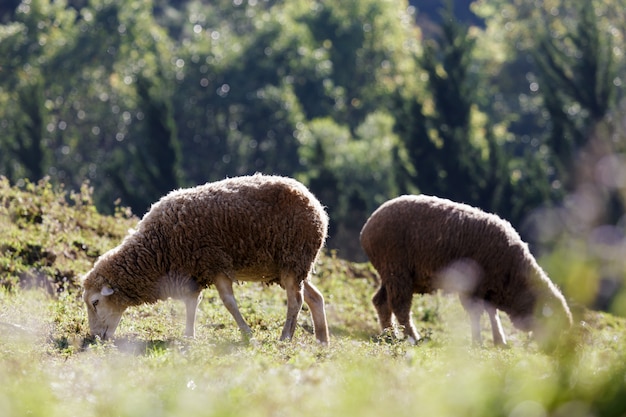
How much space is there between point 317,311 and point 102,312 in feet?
7.27

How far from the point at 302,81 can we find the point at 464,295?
42.2m

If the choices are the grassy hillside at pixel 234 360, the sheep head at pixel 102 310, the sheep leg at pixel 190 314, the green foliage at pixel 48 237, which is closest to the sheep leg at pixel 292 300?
the grassy hillside at pixel 234 360

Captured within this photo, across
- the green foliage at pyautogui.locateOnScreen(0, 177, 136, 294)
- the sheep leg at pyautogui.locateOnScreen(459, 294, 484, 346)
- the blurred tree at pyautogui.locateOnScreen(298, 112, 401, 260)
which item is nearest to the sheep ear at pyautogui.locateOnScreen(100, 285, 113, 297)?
the green foliage at pyautogui.locateOnScreen(0, 177, 136, 294)

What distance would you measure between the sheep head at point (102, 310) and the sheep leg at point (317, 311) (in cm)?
194

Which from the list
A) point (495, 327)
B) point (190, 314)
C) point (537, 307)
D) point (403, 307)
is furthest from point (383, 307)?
point (190, 314)

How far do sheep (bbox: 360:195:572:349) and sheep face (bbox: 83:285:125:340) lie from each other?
3436mm

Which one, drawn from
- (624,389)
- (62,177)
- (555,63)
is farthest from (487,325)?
(62,177)

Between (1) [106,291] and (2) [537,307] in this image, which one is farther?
(2) [537,307]

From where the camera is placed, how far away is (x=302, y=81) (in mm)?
53812

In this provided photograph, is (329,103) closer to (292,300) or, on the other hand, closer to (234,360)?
(292,300)

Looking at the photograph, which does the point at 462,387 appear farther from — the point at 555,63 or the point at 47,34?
the point at 47,34

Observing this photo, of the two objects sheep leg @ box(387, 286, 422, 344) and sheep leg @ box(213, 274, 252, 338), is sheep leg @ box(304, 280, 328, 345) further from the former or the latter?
sheep leg @ box(387, 286, 422, 344)

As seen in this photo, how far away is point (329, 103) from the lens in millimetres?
54406

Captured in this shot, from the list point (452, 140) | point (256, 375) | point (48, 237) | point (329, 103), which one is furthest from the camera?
point (329, 103)
